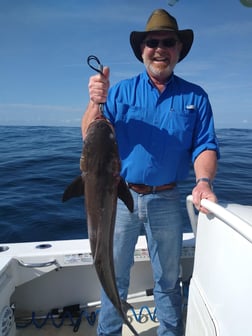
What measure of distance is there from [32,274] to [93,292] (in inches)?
34.4

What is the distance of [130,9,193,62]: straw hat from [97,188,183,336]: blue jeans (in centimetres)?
141

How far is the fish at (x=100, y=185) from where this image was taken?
1.82m

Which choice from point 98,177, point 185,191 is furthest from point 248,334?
point 185,191

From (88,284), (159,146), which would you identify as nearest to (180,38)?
(159,146)

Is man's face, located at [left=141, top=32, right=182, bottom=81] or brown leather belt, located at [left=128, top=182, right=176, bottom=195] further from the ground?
man's face, located at [left=141, top=32, right=182, bottom=81]

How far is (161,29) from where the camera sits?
2688mm

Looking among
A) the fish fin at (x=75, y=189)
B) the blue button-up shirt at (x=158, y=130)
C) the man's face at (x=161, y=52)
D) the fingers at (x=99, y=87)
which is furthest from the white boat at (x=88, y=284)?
the man's face at (x=161, y=52)

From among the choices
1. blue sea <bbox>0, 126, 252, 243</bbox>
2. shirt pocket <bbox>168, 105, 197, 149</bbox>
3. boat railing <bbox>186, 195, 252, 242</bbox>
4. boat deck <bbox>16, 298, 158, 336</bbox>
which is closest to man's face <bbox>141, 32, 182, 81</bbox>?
shirt pocket <bbox>168, 105, 197, 149</bbox>

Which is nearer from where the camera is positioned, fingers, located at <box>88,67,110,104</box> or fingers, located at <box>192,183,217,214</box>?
fingers, located at <box>88,67,110,104</box>

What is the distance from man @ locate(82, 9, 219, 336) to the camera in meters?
2.81

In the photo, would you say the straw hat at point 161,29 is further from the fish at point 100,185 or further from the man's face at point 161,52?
the fish at point 100,185

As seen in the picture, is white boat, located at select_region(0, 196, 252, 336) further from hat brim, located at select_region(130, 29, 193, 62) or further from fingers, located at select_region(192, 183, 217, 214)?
hat brim, located at select_region(130, 29, 193, 62)

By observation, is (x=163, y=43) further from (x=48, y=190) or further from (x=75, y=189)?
(x=48, y=190)

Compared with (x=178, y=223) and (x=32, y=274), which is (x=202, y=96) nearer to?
(x=178, y=223)
